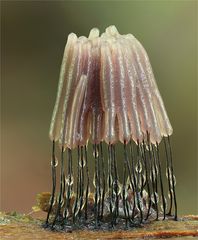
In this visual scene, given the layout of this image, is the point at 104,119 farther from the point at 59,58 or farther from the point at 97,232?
the point at 59,58

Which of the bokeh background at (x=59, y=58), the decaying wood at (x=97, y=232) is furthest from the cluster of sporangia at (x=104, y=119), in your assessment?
the bokeh background at (x=59, y=58)

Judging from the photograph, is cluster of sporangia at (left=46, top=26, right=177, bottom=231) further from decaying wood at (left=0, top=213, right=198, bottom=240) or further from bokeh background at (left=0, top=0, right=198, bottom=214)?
bokeh background at (left=0, top=0, right=198, bottom=214)

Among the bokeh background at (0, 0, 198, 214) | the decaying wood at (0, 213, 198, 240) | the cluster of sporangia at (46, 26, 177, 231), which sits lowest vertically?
the decaying wood at (0, 213, 198, 240)

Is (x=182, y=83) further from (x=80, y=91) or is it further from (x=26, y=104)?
(x=80, y=91)

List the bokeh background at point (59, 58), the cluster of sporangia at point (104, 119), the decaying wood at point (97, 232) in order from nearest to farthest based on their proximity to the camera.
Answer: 1. the decaying wood at point (97, 232)
2. the cluster of sporangia at point (104, 119)
3. the bokeh background at point (59, 58)

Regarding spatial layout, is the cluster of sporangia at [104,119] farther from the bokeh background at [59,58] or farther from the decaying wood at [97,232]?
the bokeh background at [59,58]

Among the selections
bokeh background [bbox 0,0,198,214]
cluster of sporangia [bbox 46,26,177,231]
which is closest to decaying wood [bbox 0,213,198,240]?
cluster of sporangia [bbox 46,26,177,231]
